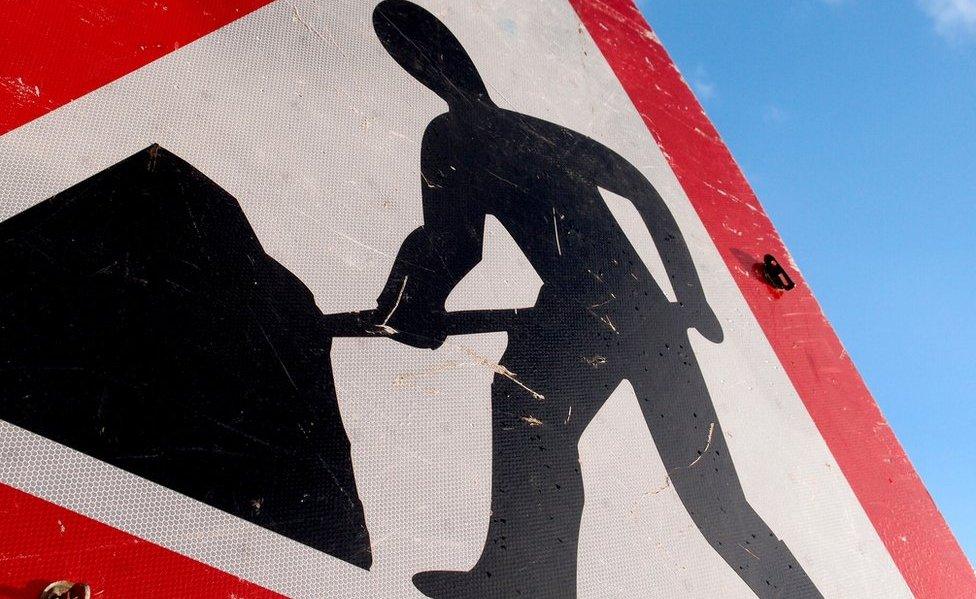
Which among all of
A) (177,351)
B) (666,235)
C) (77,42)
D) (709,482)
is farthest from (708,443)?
(77,42)

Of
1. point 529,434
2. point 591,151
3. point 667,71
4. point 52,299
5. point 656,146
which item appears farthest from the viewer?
point 667,71

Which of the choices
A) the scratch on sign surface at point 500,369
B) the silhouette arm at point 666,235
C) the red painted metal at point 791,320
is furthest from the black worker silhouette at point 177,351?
the red painted metal at point 791,320

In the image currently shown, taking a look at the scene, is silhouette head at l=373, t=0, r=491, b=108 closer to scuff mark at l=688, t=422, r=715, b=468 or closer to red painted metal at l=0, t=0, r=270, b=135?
red painted metal at l=0, t=0, r=270, b=135

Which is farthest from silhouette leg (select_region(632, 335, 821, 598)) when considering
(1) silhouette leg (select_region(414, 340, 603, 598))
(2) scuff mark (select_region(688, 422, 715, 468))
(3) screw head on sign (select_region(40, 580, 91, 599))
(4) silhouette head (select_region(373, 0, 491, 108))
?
(3) screw head on sign (select_region(40, 580, 91, 599))

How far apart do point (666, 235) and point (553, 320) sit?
47cm

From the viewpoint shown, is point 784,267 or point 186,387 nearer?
point 186,387

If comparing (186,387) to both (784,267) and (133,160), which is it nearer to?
(133,160)

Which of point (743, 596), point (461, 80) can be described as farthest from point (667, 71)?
point (743, 596)

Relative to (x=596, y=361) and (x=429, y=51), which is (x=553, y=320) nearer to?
(x=596, y=361)

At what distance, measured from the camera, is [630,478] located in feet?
3.87

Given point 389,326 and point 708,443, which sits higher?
point 708,443

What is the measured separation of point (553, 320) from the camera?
1.28m

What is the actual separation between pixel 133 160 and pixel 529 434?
2.31 feet

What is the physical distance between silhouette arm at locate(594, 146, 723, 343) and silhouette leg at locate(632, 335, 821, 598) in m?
0.19
